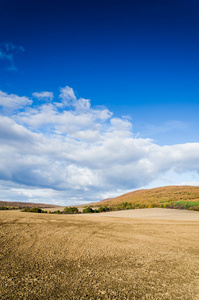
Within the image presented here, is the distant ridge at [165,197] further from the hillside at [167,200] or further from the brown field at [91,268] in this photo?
the brown field at [91,268]

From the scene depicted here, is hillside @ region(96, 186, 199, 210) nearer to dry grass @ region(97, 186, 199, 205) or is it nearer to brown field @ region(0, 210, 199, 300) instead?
dry grass @ region(97, 186, 199, 205)

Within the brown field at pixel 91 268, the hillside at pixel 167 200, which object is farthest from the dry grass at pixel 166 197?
the brown field at pixel 91 268

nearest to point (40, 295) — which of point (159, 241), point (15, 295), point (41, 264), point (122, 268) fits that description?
point (15, 295)

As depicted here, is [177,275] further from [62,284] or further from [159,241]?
[159,241]

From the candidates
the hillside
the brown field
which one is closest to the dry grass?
the hillside

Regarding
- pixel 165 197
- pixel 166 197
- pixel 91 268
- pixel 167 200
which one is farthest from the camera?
pixel 165 197

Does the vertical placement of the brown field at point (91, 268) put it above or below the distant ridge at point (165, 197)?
below

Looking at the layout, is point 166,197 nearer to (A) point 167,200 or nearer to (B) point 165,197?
(B) point 165,197

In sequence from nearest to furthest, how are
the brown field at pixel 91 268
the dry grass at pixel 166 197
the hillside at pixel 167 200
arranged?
the brown field at pixel 91 268 → the hillside at pixel 167 200 → the dry grass at pixel 166 197

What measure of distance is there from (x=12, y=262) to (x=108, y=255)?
8.53 feet

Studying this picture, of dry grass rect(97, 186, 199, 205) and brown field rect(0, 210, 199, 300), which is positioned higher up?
dry grass rect(97, 186, 199, 205)

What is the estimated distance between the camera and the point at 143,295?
10.9 feet

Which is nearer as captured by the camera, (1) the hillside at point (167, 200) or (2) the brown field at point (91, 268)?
(2) the brown field at point (91, 268)

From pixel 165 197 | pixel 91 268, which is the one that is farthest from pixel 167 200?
pixel 91 268
